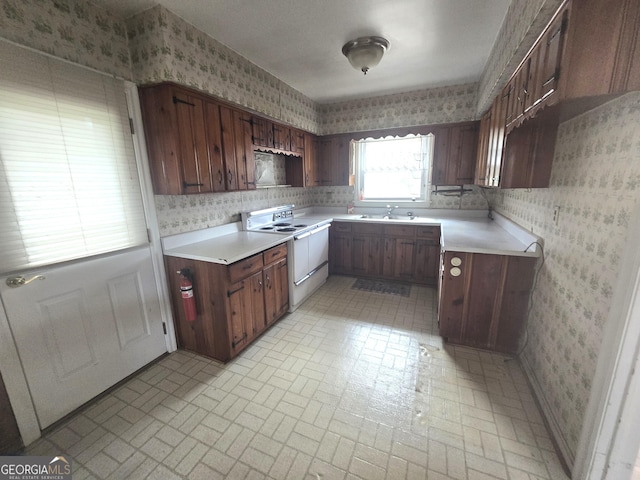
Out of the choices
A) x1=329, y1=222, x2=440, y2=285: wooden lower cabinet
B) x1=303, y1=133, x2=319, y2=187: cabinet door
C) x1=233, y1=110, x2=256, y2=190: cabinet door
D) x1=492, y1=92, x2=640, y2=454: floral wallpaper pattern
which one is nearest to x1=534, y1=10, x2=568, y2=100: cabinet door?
x1=492, y1=92, x2=640, y2=454: floral wallpaper pattern

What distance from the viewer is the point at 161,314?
2.27 meters

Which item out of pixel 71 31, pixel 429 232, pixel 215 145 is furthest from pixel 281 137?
pixel 429 232

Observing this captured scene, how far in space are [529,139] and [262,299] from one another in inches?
99.1

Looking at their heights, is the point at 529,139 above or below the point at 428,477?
above

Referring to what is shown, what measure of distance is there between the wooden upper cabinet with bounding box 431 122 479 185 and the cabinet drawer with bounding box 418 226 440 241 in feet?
2.39

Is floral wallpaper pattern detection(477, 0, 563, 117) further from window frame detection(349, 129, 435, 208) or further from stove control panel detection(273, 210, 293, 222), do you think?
stove control panel detection(273, 210, 293, 222)

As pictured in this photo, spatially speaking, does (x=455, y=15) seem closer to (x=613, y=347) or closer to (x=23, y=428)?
(x=613, y=347)

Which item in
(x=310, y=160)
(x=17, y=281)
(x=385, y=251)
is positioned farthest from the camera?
(x=310, y=160)

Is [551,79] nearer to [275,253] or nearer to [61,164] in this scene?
[275,253]

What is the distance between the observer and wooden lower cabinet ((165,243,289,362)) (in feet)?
6.85

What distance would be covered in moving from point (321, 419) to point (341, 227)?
2.71 metres

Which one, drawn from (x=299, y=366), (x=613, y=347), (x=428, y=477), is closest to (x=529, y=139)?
(x=613, y=347)

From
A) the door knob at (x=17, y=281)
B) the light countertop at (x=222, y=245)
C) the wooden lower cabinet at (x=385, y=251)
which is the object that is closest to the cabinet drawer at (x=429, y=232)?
the wooden lower cabinet at (x=385, y=251)

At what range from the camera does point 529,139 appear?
6.34 ft
